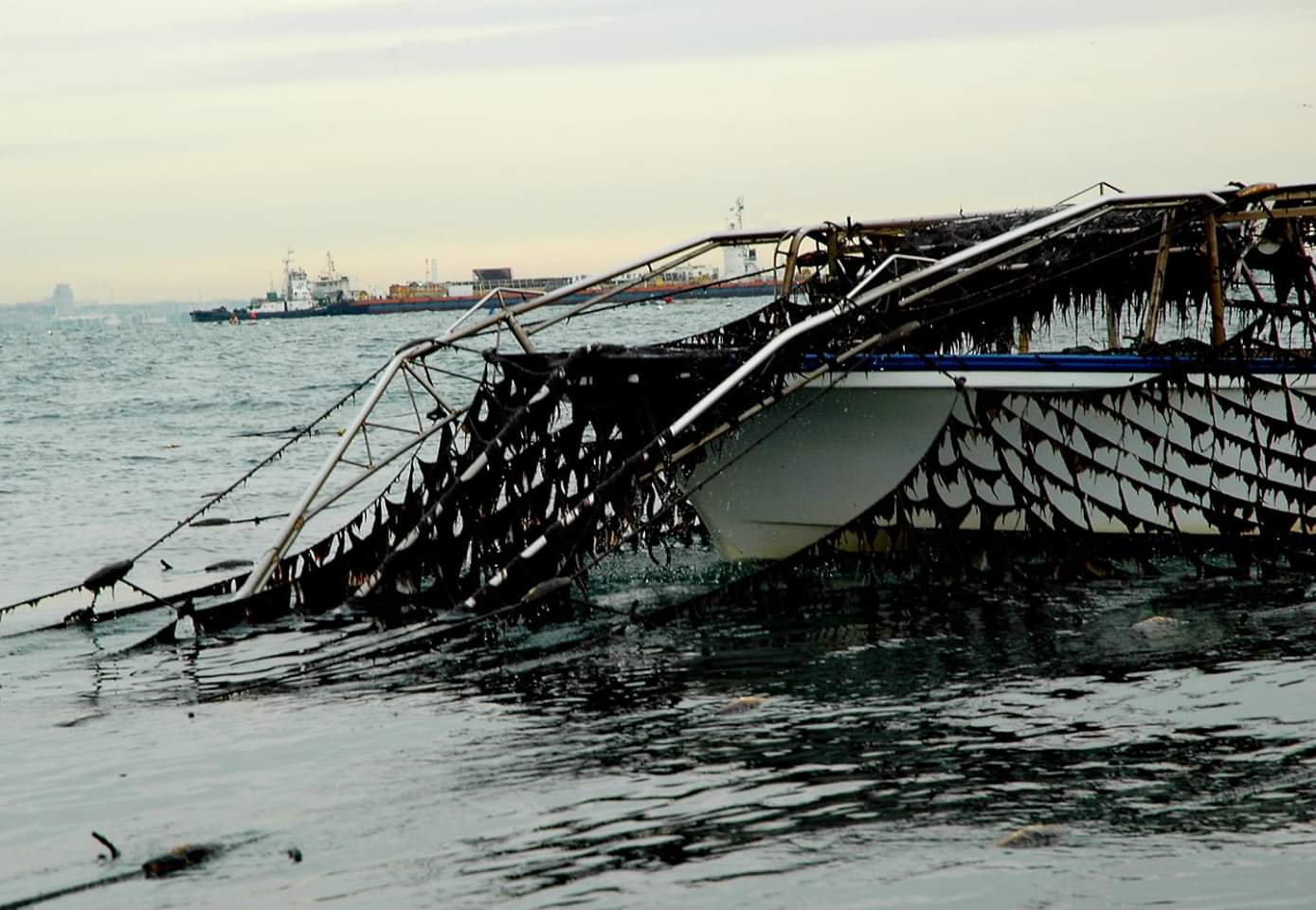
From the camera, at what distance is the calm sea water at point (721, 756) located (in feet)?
24.9

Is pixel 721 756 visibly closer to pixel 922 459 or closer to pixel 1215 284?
pixel 922 459

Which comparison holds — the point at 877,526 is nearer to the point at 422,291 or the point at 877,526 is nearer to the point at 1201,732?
the point at 1201,732

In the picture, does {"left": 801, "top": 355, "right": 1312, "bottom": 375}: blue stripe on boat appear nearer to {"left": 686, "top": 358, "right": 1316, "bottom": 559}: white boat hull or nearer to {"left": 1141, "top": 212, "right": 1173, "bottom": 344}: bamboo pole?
{"left": 686, "top": 358, "right": 1316, "bottom": 559}: white boat hull

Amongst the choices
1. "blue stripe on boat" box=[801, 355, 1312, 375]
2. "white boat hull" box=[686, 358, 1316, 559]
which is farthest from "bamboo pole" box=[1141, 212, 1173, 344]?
"white boat hull" box=[686, 358, 1316, 559]

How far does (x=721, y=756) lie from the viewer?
9445mm

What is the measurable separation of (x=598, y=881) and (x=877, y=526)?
7199mm

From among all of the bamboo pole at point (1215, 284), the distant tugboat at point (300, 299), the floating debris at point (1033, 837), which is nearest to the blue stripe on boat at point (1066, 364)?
the bamboo pole at point (1215, 284)

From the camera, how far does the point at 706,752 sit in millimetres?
9555

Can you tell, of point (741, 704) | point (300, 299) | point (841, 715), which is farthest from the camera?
point (300, 299)

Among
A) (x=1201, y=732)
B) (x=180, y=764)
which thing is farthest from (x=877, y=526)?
(x=180, y=764)

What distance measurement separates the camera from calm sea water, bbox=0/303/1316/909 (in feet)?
24.9

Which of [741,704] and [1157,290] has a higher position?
[1157,290]

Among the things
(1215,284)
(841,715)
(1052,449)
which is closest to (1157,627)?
(1052,449)

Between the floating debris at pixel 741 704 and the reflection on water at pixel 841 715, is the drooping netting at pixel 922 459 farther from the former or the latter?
the floating debris at pixel 741 704
